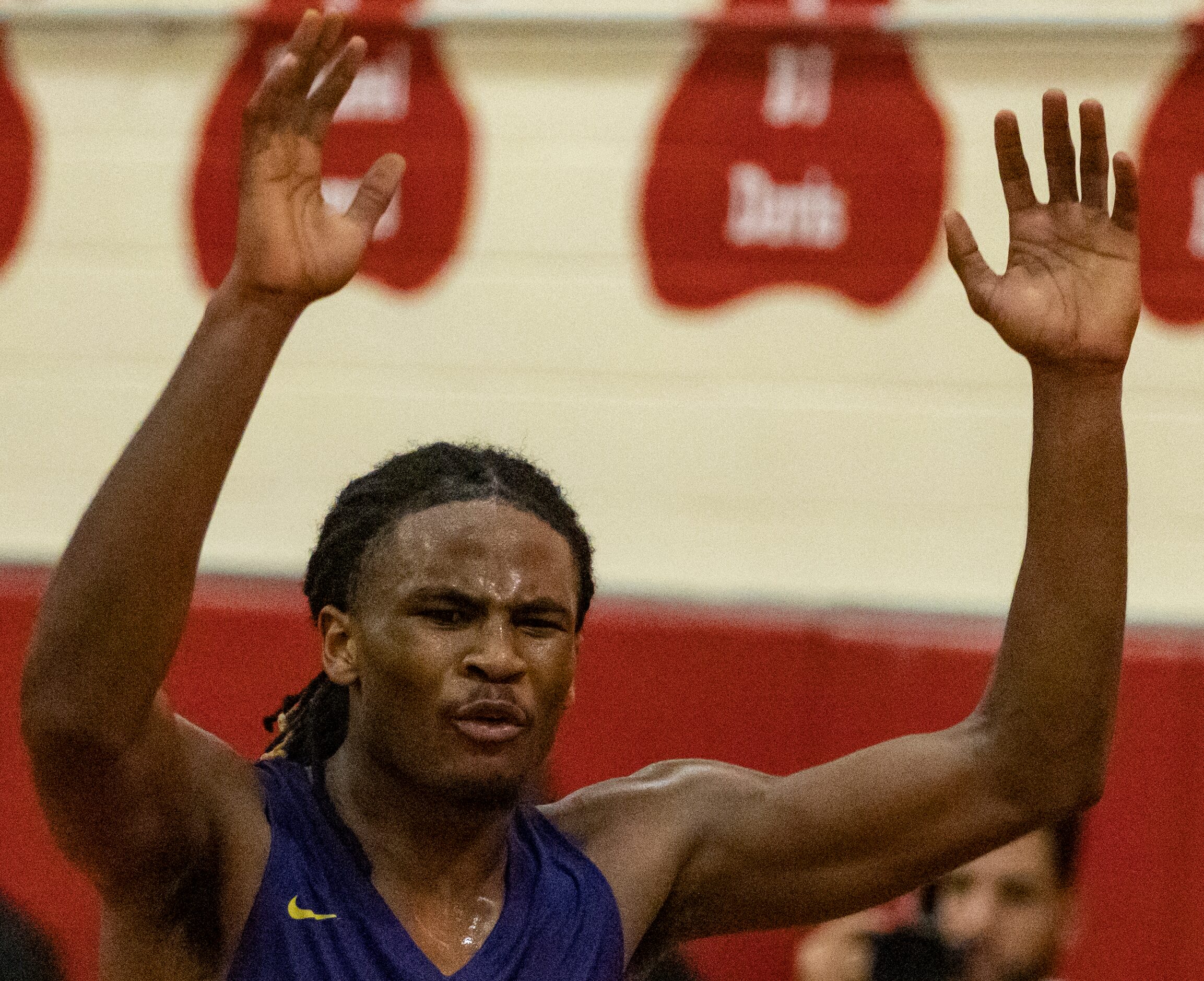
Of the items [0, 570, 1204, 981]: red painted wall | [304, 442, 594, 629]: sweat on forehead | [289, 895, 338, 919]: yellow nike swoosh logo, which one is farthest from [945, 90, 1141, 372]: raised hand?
[0, 570, 1204, 981]: red painted wall

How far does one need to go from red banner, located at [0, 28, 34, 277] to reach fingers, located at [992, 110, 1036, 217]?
8.66ft

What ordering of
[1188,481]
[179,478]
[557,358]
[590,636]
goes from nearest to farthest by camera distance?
[179,478], [590,636], [1188,481], [557,358]

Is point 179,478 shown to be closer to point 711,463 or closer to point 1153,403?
point 711,463

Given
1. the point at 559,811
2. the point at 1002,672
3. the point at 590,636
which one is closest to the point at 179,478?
the point at 559,811

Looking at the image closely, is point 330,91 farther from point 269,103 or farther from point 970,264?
point 970,264

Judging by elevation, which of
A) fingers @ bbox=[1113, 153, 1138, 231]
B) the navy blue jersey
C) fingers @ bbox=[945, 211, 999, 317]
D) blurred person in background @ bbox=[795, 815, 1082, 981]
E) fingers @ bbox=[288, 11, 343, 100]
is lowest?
blurred person in background @ bbox=[795, 815, 1082, 981]

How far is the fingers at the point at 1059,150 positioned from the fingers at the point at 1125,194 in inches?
1.7

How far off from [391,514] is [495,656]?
23cm

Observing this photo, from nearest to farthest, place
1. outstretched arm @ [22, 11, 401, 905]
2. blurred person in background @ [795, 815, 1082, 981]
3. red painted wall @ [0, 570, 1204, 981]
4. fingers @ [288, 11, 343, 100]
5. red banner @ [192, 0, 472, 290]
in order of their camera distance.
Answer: outstretched arm @ [22, 11, 401, 905]
fingers @ [288, 11, 343, 100]
blurred person in background @ [795, 815, 1082, 981]
red painted wall @ [0, 570, 1204, 981]
red banner @ [192, 0, 472, 290]

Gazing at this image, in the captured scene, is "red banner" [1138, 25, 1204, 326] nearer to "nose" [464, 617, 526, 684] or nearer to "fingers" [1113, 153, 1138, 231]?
"fingers" [1113, 153, 1138, 231]

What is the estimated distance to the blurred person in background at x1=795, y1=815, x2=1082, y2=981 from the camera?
2.60 meters

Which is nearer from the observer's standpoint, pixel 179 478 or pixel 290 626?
pixel 179 478

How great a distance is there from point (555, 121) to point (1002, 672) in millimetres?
2179

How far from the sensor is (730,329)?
359 centimetres
